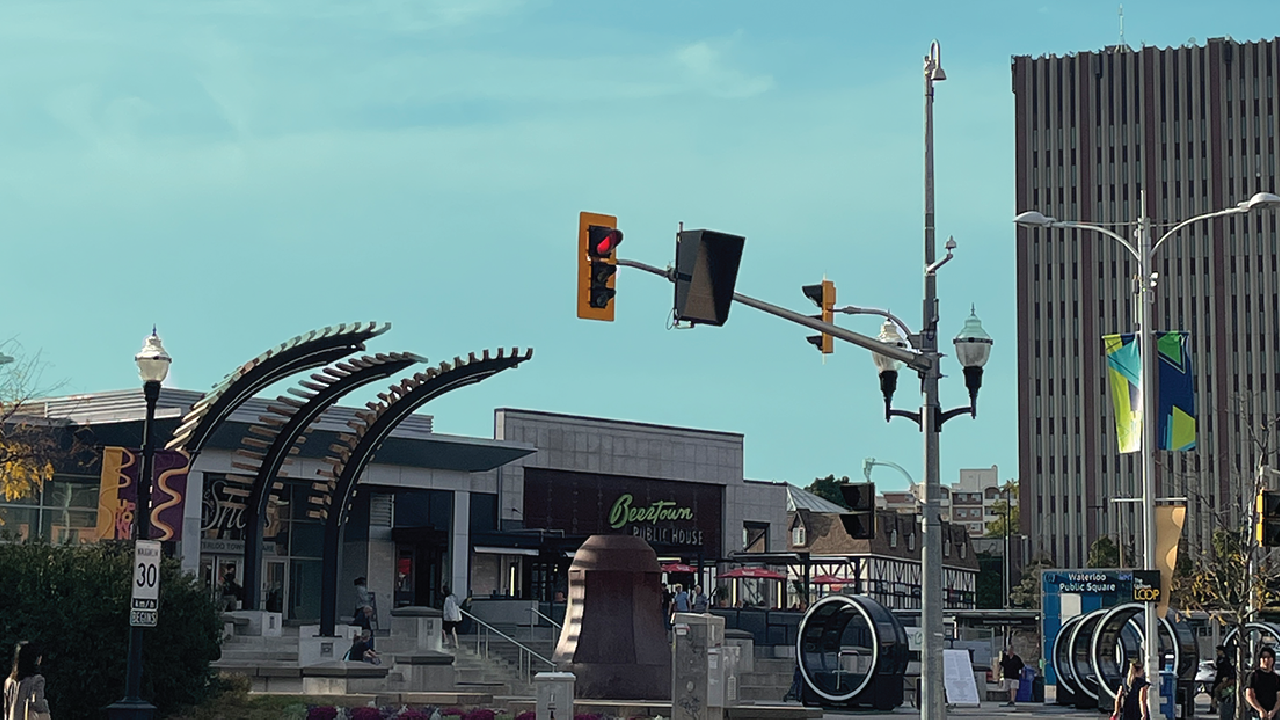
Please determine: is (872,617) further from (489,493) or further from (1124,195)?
(1124,195)

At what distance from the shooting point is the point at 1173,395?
95.4 ft

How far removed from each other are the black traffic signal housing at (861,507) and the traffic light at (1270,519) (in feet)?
15.4

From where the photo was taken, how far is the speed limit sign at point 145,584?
885 inches

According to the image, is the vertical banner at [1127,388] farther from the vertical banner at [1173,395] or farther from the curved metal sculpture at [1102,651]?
the curved metal sculpture at [1102,651]

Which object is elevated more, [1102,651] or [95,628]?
[95,628]

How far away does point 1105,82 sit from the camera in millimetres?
126312

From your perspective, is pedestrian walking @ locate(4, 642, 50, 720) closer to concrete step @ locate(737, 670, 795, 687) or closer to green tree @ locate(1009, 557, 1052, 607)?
concrete step @ locate(737, 670, 795, 687)

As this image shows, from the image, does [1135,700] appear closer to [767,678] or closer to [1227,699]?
[1227,699]

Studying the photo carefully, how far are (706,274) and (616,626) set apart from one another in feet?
50.5

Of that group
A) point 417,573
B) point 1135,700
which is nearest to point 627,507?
point 417,573

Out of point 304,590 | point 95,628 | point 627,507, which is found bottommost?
point 95,628

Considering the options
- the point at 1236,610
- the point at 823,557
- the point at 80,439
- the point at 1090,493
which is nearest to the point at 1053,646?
the point at 1236,610

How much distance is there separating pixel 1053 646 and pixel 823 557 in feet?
179

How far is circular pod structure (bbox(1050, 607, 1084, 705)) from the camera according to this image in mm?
40969
